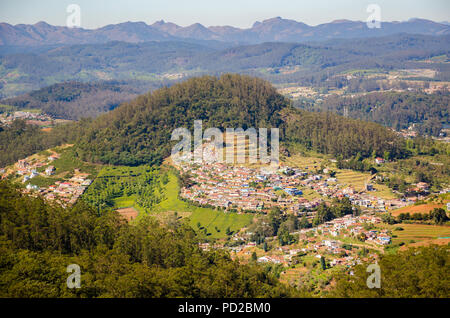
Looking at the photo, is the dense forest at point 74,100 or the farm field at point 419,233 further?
the dense forest at point 74,100

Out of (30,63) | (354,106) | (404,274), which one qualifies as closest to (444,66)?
(354,106)

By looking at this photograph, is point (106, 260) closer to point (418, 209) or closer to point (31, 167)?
point (418, 209)

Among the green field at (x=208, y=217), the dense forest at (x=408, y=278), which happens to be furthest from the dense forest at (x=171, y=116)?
the dense forest at (x=408, y=278)

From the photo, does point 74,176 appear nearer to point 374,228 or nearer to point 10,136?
point 10,136

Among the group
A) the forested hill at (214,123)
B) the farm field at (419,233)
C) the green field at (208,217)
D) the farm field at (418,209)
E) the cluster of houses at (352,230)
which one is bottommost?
the green field at (208,217)

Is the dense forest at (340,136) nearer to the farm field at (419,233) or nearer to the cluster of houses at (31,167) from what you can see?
the farm field at (419,233)

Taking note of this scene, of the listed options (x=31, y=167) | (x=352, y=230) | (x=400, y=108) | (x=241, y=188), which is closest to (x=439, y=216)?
(x=352, y=230)

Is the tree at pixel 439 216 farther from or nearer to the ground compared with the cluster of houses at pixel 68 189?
farther from the ground
